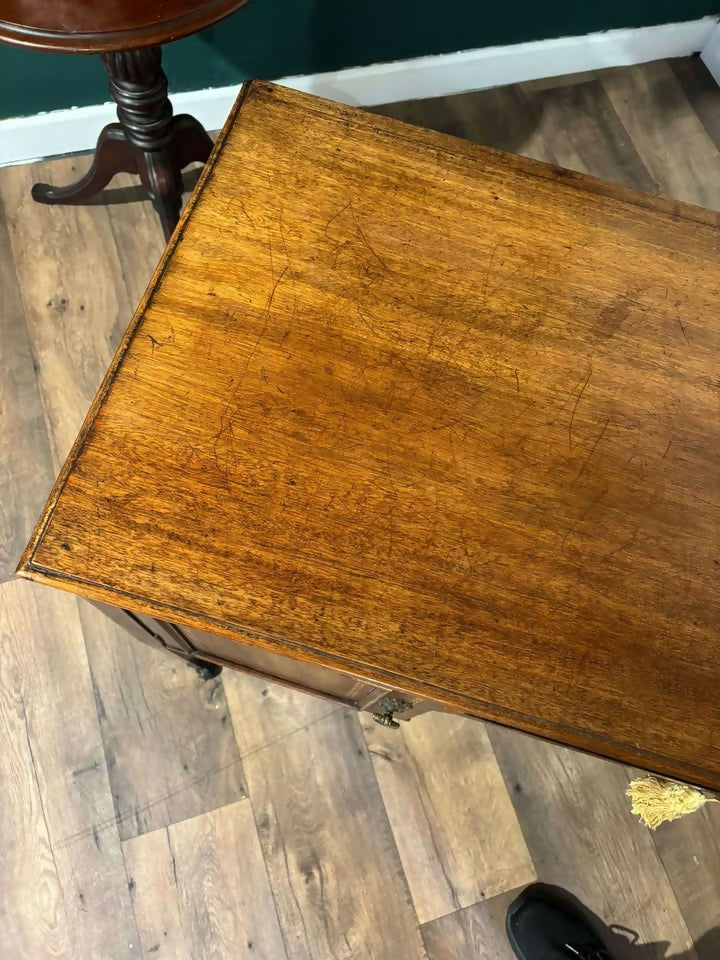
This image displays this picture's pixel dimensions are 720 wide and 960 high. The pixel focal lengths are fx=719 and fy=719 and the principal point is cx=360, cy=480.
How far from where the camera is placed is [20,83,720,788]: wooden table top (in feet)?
2.27

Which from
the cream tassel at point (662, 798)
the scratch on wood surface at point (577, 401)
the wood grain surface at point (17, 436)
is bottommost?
the cream tassel at point (662, 798)

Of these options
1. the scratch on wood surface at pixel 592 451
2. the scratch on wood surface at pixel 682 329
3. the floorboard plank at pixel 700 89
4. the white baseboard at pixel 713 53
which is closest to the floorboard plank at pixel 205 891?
the scratch on wood surface at pixel 592 451

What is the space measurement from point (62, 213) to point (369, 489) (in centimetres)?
114

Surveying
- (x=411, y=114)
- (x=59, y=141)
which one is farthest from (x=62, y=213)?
(x=411, y=114)

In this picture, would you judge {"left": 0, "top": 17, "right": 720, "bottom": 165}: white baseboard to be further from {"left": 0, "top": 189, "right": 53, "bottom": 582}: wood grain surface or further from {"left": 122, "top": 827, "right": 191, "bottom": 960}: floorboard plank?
{"left": 122, "top": 827, "right": 191, "bottom": 960}: floorboard plank

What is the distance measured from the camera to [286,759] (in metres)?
1.20

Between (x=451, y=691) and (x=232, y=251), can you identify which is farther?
(x=232, y=251)

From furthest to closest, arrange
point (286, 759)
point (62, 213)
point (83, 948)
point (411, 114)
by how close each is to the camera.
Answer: point (411, 114), point (62, 213), point (286, 759), point (83, 948)

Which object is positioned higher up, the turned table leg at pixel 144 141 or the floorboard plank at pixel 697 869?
the turned table leg at pixel 144 141

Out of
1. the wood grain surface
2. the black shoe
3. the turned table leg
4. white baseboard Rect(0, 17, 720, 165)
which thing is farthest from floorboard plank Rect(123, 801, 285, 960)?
white baseboard Rect(0, 17, 720, 165)

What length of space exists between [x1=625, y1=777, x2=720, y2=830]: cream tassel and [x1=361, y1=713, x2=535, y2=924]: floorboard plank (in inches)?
17.1

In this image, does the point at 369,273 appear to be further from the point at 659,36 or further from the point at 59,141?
the point at 659,36

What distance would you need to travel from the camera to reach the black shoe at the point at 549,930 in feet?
3.65

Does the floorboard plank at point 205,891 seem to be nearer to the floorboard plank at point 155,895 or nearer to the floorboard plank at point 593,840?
the floorboard plank at point 155,895
